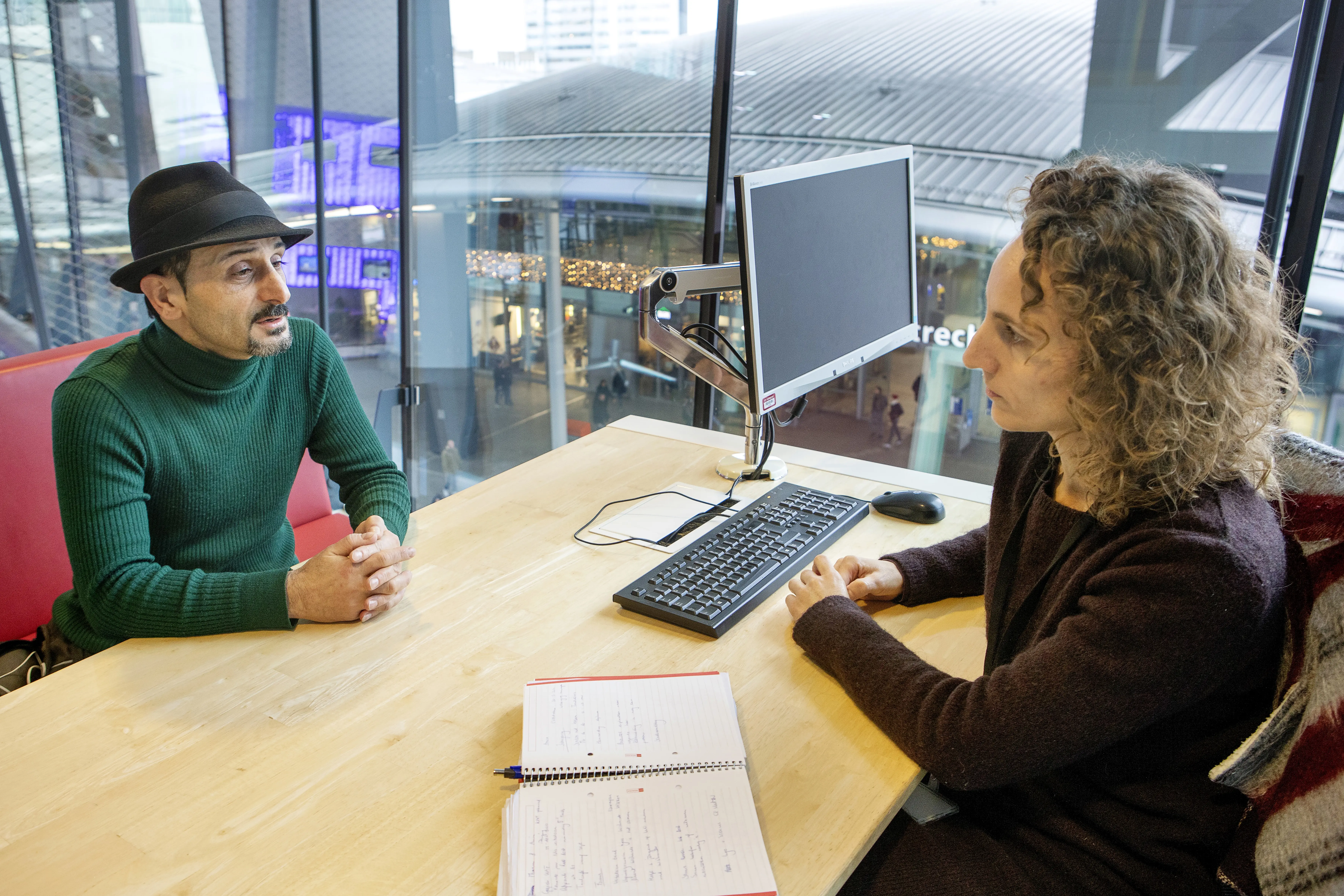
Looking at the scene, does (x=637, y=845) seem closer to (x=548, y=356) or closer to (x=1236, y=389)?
(x=1236, y=389)

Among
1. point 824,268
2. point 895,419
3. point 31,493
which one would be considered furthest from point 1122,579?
point 895,419

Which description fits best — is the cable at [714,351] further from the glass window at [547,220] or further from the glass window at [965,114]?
the glass window at [547,220]

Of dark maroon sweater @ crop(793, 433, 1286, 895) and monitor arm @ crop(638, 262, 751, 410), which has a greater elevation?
monitor arm @ crop(638, 262, 751, 410)

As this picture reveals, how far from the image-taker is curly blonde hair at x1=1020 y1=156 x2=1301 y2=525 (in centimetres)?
89

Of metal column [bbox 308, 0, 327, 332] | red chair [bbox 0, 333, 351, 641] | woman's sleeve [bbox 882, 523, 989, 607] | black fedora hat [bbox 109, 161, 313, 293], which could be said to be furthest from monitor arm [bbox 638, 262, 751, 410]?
metal column [bbox 308, 0, 327, 332]

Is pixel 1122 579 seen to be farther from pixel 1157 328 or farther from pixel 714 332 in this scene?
pixel 714 332

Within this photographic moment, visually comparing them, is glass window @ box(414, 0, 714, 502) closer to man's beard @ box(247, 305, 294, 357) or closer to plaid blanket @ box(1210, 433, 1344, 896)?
man's beard @ box(247, 305, 294, 357)

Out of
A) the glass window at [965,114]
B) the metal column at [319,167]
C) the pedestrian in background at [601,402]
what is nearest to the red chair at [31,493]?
the glass window at [965,114]

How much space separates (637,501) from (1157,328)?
0.95 meters

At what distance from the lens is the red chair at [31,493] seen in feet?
5.08

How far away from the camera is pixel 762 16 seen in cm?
271

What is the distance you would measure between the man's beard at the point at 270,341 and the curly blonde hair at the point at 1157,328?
3.90ft

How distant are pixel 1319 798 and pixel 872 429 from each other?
7.80 feet

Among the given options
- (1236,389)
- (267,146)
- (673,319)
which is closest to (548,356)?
(673,319)
